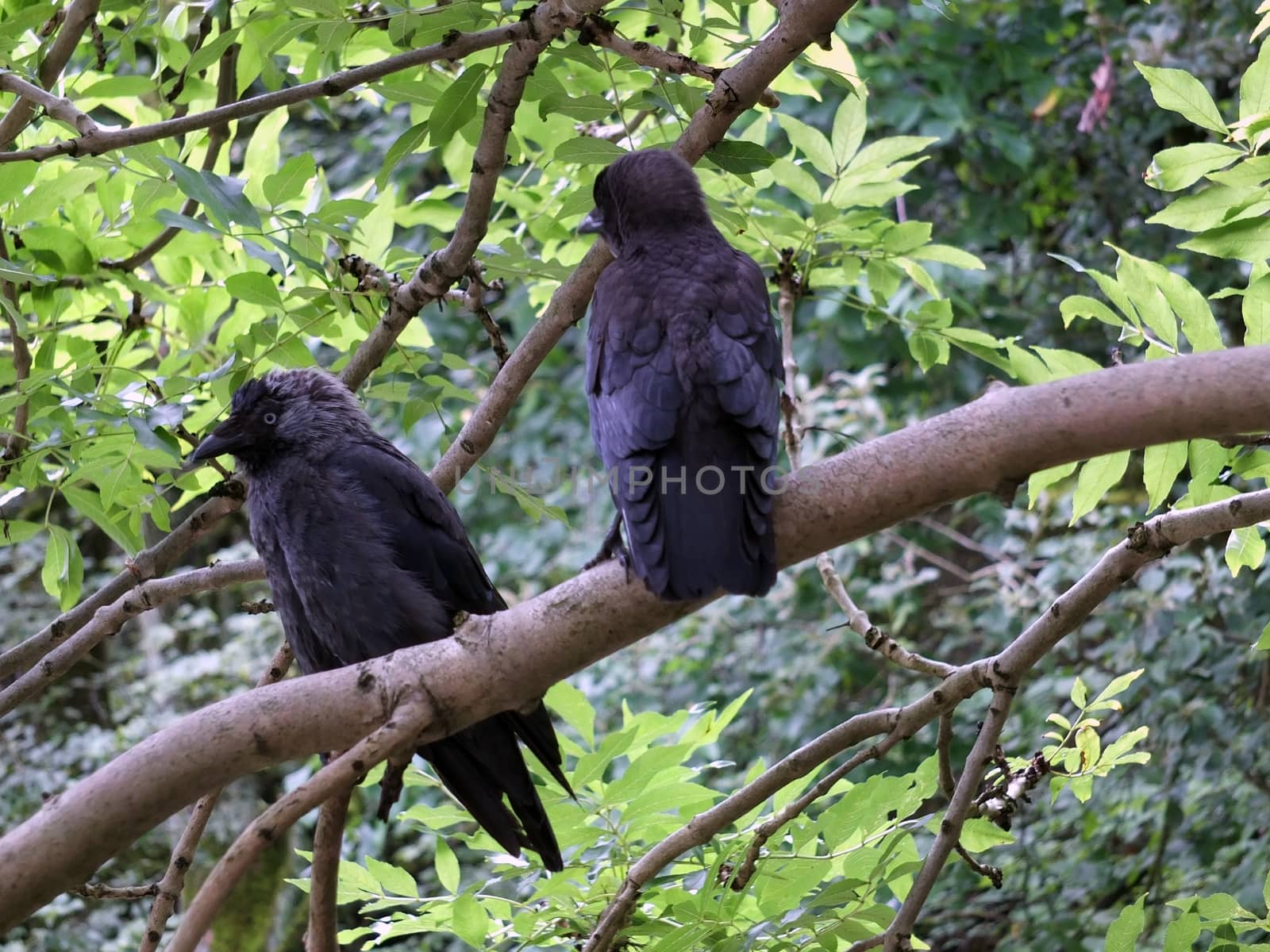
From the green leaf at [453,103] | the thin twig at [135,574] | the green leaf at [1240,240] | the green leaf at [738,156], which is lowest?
the thin twig at [135,574]

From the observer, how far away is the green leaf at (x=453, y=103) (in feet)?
8.10

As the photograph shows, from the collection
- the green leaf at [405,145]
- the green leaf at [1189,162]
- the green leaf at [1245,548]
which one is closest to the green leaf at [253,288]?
the green leaf at [405,145]

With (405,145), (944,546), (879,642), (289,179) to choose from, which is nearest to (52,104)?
(289,179)

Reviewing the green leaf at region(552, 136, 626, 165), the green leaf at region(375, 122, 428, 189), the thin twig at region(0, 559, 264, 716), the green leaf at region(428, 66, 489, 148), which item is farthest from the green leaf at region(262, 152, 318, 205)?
the thin twig at region(0, 559, 264, 716)

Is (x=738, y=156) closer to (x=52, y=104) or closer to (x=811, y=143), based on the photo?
(x=811, y=143)

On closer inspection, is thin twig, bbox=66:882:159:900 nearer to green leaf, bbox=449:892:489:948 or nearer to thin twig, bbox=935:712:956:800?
green leaf, bbox=449:892:489:948

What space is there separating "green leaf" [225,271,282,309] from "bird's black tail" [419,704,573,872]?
102 centimetres

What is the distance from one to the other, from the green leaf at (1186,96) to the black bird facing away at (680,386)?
843mm

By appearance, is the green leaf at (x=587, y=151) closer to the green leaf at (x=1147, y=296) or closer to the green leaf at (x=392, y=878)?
the green leaf at (x=1147, y=296)

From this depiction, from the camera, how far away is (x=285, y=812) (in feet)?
5.34

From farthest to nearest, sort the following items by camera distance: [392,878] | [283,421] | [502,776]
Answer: [283,421]
[502,776]
[392,878]

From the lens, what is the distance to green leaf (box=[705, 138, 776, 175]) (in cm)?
255

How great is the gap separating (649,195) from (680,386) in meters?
0.64

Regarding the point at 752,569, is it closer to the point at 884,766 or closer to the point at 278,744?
the point at 278,744
